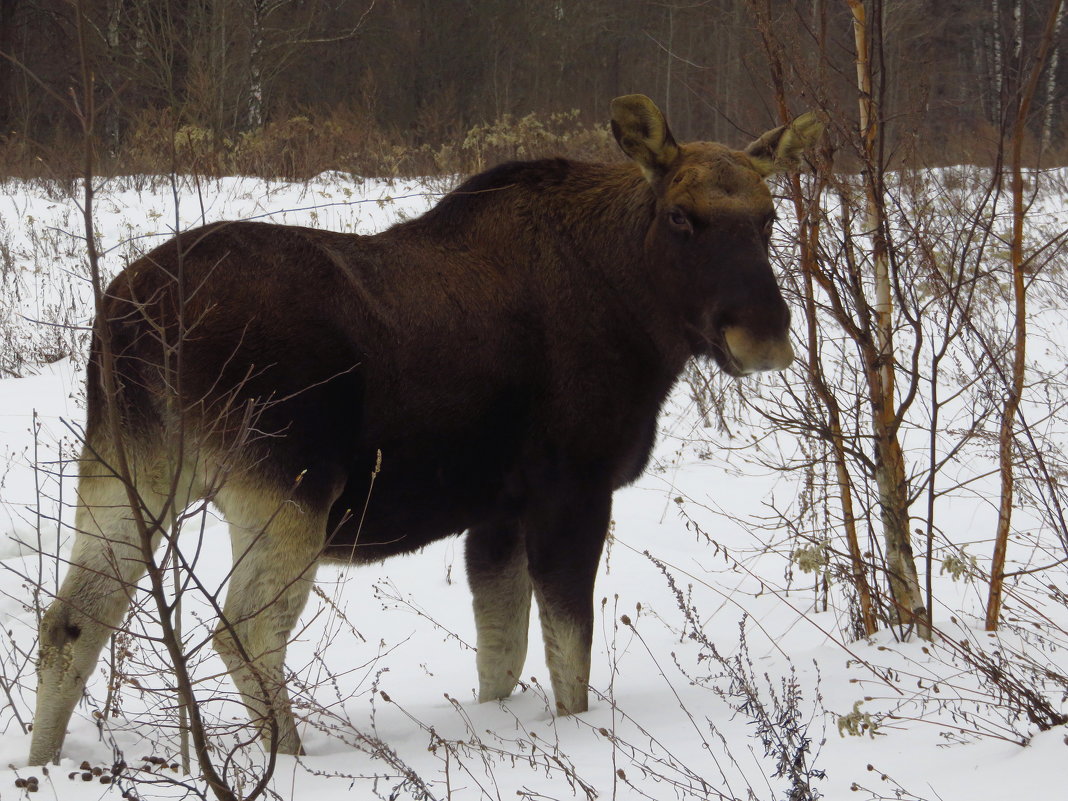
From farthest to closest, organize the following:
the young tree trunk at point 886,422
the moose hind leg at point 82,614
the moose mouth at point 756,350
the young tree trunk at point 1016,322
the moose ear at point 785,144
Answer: the young tree trunk at point 886,422
the moose ear at point 785,144
the young tree trunk at point 1016,322
the moose mouth at point 756,350
the moose hind leg at point 82,614

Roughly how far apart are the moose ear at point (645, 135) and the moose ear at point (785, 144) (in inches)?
17.4

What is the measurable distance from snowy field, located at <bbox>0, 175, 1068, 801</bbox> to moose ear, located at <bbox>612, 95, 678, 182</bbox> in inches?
37.9

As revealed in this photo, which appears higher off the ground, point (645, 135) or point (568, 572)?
point (645, 135)

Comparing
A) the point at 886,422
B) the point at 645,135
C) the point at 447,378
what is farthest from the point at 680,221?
the point at 886,422

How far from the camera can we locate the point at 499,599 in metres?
5.02

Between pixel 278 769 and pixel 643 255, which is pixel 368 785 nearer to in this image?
pixel 278 769

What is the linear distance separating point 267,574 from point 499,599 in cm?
129

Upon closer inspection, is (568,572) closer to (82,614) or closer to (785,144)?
(82,614)

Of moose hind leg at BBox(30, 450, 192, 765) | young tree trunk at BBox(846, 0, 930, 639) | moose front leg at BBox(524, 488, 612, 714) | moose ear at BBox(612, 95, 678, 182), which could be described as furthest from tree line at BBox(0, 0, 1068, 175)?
moose hind leg at BBox(30, 450, 192, 765)

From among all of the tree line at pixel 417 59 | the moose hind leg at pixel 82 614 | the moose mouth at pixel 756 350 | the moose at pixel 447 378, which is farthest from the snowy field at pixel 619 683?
the tree line at pixel 417 59

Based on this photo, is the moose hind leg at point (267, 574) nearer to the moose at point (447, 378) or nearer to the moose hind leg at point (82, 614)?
the moose at point (447, 378)

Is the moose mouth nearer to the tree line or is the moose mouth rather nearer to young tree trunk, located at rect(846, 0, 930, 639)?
young tree trunk, located at rect(846, 0, 930, 639)

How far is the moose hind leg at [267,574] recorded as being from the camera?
156 inches

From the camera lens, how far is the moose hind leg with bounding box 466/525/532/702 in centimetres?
502
